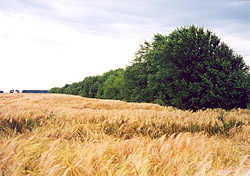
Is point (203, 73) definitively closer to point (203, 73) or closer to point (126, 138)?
point (203, 73)

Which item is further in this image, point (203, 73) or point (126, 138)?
point (203, 73)

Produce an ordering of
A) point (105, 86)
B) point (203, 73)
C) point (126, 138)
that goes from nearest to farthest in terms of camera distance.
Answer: point (126, 138) < point (203, 73) < point (105, 86)

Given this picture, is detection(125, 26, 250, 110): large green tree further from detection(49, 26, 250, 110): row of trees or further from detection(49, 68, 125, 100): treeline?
detection(49, 68, 125, 100): treeline

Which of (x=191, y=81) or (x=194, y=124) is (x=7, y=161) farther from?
(x=191, y=81)

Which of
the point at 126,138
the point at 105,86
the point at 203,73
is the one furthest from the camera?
the point at 105,86

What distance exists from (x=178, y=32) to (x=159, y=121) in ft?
47.7

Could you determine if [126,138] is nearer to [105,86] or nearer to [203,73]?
[203,73]

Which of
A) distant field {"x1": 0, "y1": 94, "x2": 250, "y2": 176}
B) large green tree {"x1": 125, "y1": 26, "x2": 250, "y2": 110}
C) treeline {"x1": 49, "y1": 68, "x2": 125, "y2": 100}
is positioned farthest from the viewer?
treeline {"x1": 49, "y1": 68, "x2": 125, "y2": 100}

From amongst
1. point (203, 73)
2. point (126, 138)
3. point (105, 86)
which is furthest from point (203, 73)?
point (105, 86)

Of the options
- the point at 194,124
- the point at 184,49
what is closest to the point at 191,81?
the point at 184,49

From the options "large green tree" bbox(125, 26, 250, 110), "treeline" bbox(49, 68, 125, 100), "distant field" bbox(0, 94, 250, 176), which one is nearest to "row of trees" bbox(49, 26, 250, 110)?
"large green tree" bbox(125, 26, 250, 110)

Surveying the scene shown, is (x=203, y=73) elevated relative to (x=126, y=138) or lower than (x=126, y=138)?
elevated

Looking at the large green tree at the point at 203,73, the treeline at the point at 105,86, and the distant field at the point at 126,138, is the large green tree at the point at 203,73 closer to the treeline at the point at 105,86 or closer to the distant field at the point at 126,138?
the distant field at the point at 126,138

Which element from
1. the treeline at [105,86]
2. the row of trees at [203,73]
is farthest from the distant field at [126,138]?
the treeline at [105,86]
